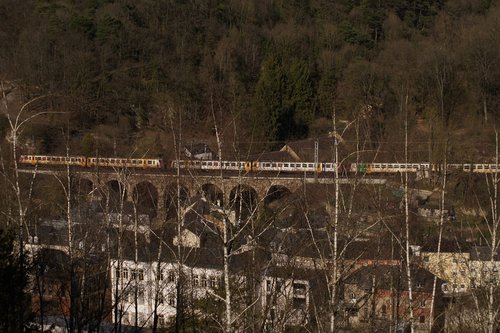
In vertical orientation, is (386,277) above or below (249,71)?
below

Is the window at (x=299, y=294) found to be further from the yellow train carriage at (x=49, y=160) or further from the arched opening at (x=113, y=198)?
the yellow train carriage at (x=49, y=160)

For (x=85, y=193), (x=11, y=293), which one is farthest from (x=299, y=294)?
(x=85, y=193)

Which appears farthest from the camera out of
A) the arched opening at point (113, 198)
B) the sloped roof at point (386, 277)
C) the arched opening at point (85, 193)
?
the arched opening at point (85, 193)

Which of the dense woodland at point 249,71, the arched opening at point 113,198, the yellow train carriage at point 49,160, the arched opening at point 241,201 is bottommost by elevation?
the arched opening at point 241,201

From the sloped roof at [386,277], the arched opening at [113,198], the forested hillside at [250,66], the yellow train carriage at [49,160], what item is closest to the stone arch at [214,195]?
the arched opening at [113,198]

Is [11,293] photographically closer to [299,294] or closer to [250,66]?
[299,294]

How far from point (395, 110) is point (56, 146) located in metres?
12.1

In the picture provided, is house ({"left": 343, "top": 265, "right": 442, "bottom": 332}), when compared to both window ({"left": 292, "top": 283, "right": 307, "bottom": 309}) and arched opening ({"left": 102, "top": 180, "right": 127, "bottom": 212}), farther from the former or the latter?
arched opening ({"left": 102, "top": 180, "right": 127, "bottom": 212})

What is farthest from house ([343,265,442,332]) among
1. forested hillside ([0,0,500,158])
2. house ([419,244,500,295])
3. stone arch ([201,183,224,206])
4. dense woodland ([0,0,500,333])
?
forested hillside ([0,0,500,158])

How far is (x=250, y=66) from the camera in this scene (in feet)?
101

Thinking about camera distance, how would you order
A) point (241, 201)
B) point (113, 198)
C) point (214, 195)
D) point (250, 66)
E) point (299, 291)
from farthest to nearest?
point (250, 66) < point (113, 198) < point (214, 195) < point (299, 291) < point (241, 201)

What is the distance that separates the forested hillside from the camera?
26016 millimetres

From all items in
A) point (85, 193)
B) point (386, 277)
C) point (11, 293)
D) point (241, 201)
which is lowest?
point (11, 293)

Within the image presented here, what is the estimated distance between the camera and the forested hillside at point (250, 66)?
2602cm
